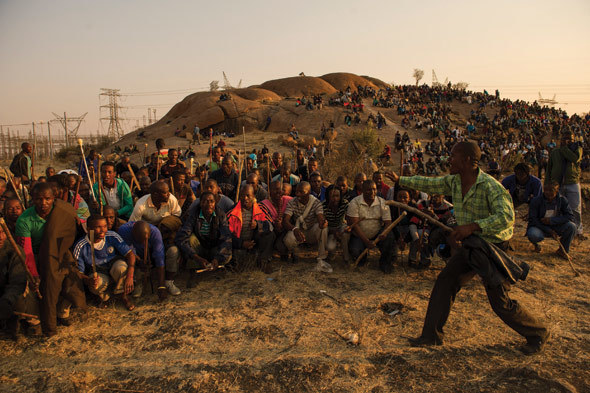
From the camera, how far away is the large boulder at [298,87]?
46.6m

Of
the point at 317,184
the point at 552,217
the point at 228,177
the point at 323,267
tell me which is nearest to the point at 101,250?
the point at 323,267

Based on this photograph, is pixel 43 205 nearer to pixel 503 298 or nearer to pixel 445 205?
pixel 503 298

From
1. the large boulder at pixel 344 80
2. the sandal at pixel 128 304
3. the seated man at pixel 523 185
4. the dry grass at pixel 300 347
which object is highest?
the large boulder at pixel 344 80

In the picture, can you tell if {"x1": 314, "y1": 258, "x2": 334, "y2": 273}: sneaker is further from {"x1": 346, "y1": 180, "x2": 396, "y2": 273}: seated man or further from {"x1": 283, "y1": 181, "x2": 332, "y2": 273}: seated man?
A: {"x1": 346, "y1": 180, "x2": 396, "y2": 273}: seated man

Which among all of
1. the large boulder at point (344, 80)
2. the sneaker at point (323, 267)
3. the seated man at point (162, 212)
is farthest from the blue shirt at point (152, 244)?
the large boulder at point (344, 80)

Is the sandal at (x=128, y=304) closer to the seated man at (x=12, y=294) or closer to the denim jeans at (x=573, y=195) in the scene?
the seated man at (x=12, y=294)

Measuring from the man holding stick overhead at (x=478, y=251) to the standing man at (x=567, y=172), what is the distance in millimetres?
3985

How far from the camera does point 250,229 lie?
5090 mm

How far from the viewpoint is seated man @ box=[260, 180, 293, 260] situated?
5.21m

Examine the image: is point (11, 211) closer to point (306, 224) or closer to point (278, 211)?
point (278, 211)

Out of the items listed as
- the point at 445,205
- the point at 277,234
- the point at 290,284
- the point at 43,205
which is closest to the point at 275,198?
the point at 277,234

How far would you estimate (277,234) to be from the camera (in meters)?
5.24

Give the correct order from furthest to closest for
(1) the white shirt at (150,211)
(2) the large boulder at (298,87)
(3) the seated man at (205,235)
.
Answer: (2) the large boulder at (298,87) → (1) the white shirt at (150,211) → (3) the seated man at (205,235)

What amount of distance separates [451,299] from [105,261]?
3.69 m
